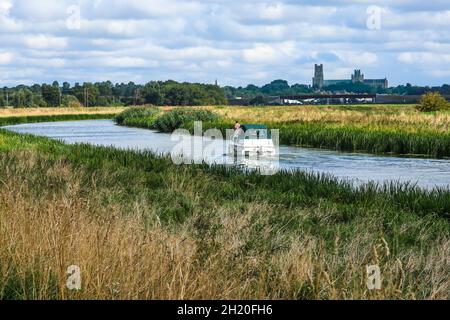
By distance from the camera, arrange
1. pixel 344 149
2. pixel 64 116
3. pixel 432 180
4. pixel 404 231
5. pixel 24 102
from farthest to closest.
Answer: pixel 24 102 → pixel 64 116 → pixel 344 149 → pixel 432 180 → pixel 404 231

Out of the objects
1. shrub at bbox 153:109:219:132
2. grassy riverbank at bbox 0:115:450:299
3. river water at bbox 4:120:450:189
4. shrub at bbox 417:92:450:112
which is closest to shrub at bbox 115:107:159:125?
shrub at bbox 153:109:219:132

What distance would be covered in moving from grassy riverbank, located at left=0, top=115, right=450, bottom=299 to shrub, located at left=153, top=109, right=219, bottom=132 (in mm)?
41081

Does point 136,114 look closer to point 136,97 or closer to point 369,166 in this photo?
point 369,166

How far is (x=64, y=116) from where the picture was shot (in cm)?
9544

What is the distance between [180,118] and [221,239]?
5247 centimetres

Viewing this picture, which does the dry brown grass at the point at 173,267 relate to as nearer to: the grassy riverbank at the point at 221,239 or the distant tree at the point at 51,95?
the grassy riverbank at the point at 221,239

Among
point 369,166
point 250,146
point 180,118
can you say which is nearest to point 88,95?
point 180,118

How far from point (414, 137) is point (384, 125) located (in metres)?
7.54

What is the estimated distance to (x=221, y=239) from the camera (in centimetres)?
891

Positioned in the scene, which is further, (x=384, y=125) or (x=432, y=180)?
(x=384, y=125)

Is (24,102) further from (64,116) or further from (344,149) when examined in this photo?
(344,149)

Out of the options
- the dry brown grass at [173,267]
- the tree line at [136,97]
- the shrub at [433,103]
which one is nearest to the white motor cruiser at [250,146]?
the dry brown grass at [173,267]

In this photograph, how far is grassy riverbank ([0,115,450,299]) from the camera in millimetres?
6105
